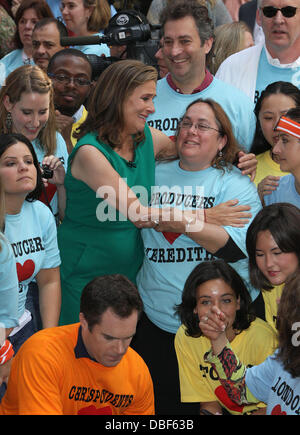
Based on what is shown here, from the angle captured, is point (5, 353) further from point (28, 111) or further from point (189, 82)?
point (189, 82)

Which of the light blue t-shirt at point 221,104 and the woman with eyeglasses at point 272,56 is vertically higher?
the woman with eyeglasses at point 272,56

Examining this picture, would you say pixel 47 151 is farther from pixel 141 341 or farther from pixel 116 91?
pixel 141 341

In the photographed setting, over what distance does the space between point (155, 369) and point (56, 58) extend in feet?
6.56

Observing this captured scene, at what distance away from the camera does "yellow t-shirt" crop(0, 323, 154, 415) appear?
2879 mm

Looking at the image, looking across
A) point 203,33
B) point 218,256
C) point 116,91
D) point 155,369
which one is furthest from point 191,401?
point 203,33

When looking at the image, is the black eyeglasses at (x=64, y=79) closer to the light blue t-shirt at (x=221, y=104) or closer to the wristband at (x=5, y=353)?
the light blue t-shirt at (x=221, y=104)

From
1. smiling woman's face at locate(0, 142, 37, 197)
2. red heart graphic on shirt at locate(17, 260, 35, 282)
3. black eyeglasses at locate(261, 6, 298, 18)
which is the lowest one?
red heart graphic on shirt at locate(17, 260, 35, 282)

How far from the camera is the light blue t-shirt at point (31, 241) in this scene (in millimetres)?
3361

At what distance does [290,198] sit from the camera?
3.48 meters

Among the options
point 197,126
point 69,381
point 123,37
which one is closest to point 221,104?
point 197,126

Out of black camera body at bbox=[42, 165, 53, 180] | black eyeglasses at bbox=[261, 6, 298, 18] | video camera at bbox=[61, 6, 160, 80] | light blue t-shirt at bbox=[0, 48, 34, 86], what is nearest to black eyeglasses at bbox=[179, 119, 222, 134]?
black camera body at bbox=[42, 165, 53, 180]

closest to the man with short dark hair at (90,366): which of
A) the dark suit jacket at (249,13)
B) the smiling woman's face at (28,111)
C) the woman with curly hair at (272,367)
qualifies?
the woman with curly hair at (272,367)

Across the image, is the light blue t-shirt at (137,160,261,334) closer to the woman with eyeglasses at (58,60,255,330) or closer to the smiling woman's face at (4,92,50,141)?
the woman with eyeglasses at (58,60,255,330)

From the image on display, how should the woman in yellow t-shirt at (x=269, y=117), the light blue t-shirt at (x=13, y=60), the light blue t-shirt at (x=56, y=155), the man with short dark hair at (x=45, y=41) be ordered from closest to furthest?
the woman in yellow t-shirt at (x=269, y=117) < the light blue t-shirt at (x=56, y=155) < the man with short dark hair at (x=45, y=41) < the light blue t-shirt at (x=13, y=60)
